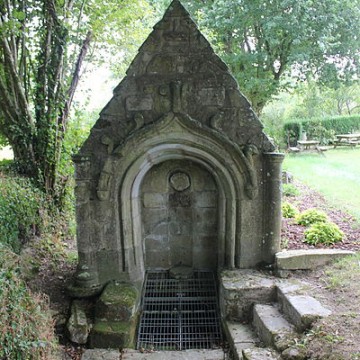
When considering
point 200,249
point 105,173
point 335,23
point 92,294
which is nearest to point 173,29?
point 105,173

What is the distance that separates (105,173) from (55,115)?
11.0 ft

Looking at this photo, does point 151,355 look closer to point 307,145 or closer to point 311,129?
point 307,145

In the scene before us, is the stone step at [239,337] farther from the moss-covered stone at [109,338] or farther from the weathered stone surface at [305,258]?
the moss-covered stone at [109,338]

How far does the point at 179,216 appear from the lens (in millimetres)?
6199

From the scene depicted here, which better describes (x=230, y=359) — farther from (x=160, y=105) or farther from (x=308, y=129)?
(x=308, y=129)

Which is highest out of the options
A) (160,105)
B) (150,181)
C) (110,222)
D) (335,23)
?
(335,23)

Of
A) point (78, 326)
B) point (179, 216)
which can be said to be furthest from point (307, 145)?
point (78, 326)

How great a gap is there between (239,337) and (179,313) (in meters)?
1.16

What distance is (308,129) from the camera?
2611 cm

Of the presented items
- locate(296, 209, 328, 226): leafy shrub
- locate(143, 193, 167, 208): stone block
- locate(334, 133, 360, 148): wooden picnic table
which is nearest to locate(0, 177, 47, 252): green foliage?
locate(143, 193, 167, 208): stone block

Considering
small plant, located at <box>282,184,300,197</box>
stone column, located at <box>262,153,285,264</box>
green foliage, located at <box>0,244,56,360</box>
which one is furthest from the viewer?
small plant, located at <box>282,184,300,197</box>

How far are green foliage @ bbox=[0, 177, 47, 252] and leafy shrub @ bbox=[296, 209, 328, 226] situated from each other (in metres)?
5.50

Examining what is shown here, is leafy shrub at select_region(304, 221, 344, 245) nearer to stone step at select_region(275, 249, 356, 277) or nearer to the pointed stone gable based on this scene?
stone step at select_region(275, 249, 356, 277)

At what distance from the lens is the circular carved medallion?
6.00m
